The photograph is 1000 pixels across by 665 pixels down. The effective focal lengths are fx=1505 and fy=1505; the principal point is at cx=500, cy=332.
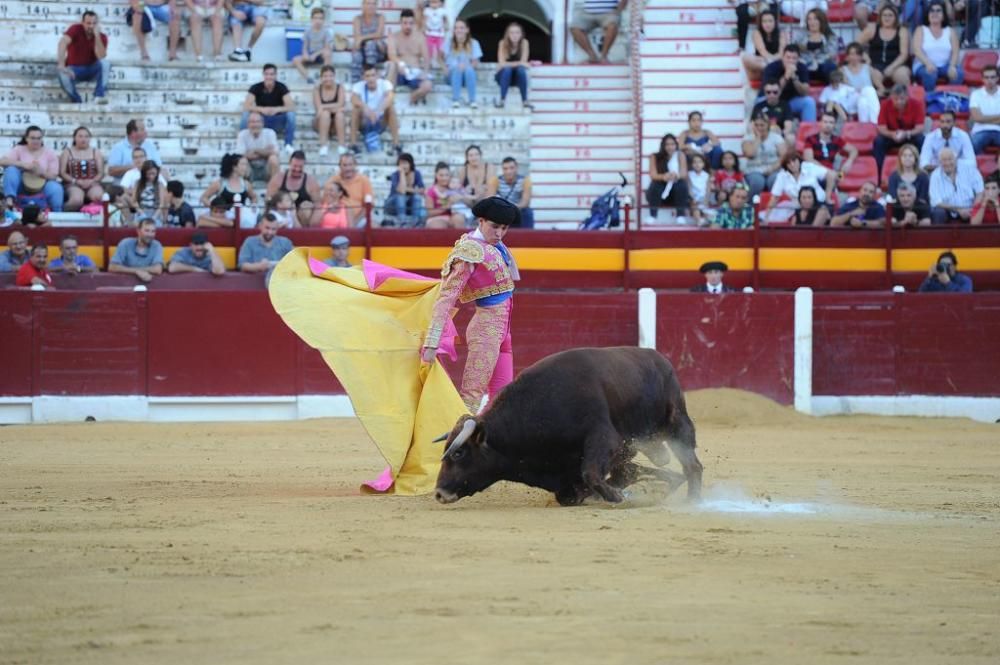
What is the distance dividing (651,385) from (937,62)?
28.8 ft

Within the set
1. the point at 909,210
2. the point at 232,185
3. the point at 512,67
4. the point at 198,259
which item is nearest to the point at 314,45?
the point at 512,67

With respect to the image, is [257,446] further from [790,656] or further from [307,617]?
[790,656]

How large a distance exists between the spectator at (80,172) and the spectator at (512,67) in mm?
3796

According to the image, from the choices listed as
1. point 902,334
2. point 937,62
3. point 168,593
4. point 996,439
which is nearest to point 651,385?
point 168,593

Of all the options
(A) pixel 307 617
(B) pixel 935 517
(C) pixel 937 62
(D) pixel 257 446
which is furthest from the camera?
(C) pixel 937 62

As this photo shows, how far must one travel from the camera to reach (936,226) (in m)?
11.8

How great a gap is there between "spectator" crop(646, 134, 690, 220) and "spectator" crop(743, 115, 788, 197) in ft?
1.99

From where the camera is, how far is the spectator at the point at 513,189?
12125mm

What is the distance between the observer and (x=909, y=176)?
12062 millimetres

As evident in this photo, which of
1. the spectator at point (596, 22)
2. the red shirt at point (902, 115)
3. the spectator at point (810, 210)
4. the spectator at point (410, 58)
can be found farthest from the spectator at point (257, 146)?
the red shirt at point (902, 115)

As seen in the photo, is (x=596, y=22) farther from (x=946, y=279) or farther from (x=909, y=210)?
(x=946, y=279)

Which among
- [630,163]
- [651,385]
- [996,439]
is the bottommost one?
[996,439]

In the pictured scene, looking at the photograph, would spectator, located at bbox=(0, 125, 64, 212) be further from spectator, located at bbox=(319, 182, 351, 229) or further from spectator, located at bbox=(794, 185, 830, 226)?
spectator, located at bbox=(794, 185, 830, 226)

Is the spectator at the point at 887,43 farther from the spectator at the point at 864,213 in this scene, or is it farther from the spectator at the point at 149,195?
the spectator at the point at 149,195
